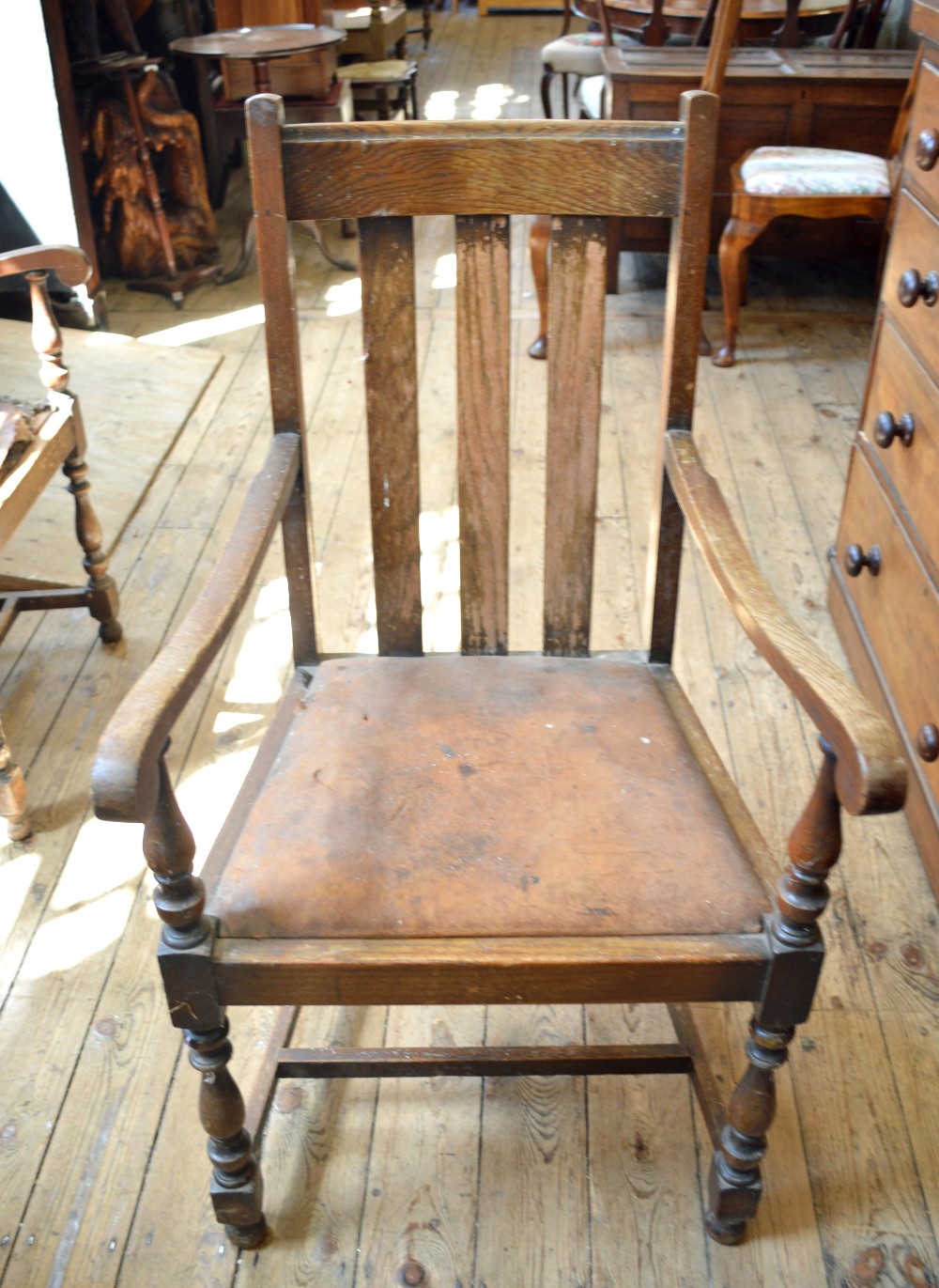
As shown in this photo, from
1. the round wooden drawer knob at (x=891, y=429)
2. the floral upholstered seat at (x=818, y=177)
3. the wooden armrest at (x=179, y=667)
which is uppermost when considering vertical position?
the wooden armrest at (x=179, y=667)

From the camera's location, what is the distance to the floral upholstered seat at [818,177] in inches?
119

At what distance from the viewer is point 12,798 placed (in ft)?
5.66

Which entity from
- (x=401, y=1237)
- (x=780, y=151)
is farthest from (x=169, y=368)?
(x=401, y=1237)

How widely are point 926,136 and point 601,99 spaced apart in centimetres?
212

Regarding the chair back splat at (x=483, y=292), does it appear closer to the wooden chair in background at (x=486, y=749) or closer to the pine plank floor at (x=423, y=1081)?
the wooden chair in background at (x=486, y=749)

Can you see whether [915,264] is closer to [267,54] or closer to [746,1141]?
[746,1141]

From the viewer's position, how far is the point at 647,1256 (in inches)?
49.4

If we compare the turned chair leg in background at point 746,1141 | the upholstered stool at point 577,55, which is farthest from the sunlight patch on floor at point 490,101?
the turned chair leg in background at point 746,1141

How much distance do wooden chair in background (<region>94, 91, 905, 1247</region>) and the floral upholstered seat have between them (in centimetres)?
203

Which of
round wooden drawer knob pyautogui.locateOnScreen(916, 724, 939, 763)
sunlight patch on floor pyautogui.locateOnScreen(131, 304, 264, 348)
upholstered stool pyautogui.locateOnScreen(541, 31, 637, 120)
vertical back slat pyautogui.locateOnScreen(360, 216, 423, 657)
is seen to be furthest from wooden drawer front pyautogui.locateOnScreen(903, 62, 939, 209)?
upholstered stool pyautogui.locateOnScreen(541, 31, 637, 120)

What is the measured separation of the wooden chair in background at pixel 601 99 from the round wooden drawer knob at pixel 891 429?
3.01 ft

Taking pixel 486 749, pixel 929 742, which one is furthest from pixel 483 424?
pixel 929 742

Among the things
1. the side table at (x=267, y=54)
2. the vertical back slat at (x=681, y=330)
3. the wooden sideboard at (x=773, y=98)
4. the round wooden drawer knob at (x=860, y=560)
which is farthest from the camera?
the side table at (x=267, y=54)

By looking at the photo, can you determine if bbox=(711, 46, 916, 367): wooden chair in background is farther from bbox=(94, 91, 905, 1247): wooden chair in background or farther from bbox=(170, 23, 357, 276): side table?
bbox=(94, 91, 905, 1247): wooden chair in background
